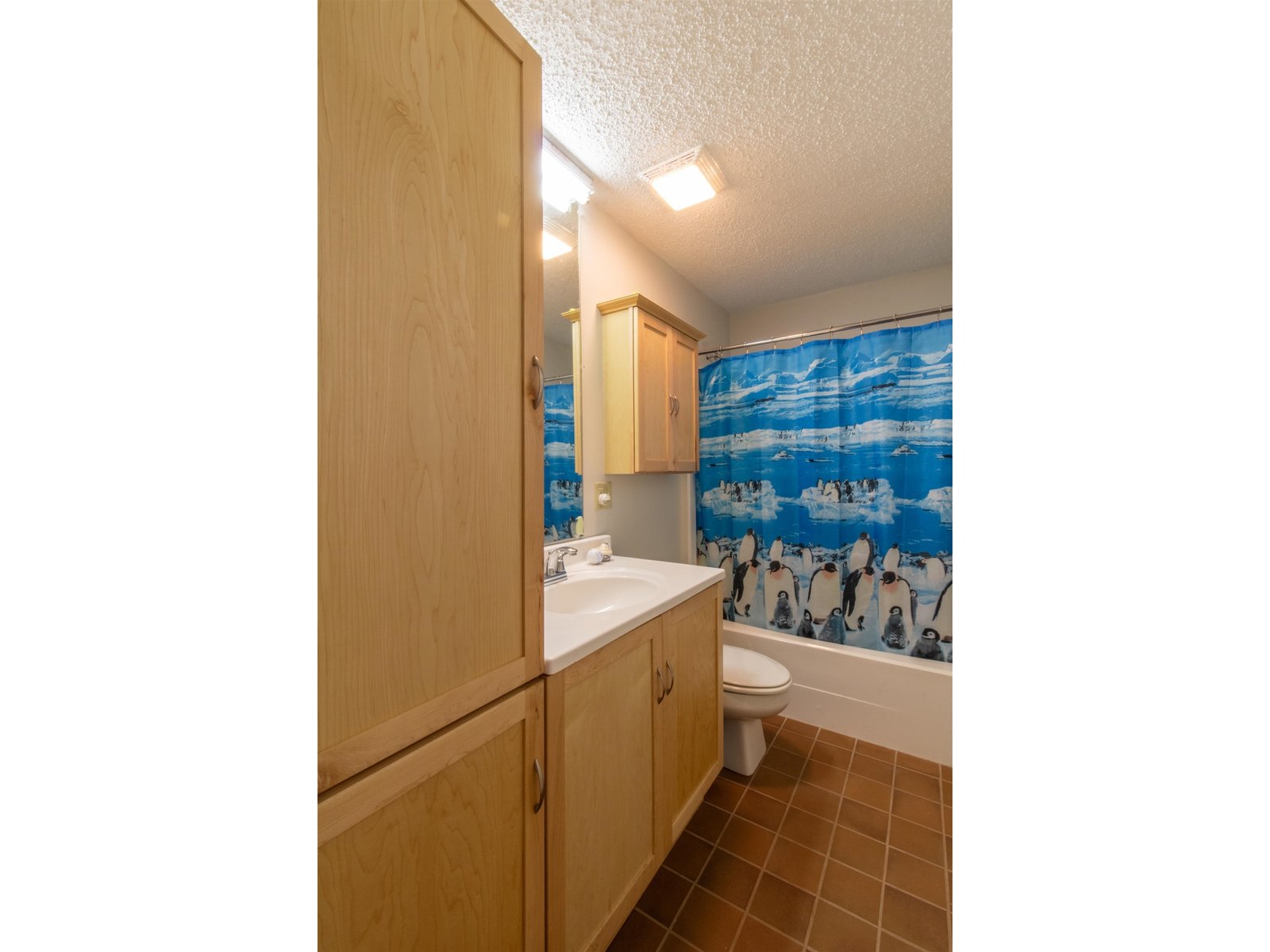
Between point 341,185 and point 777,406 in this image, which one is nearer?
point 341,185

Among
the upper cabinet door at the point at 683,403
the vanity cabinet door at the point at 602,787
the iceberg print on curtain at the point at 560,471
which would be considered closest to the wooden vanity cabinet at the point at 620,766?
the vanity cabinet door at the point at 602,787

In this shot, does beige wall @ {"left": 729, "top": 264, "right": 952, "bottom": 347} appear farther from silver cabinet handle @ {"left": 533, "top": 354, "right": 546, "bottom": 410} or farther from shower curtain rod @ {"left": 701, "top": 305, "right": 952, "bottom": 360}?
silver cabinet handle @ {"left": 533, "top": 354, "right": 546, "bottom": 410}

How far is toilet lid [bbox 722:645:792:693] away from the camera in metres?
1.62

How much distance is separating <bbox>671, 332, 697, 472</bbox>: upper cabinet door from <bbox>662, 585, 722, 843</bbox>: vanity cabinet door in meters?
0.76

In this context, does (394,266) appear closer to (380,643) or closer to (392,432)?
(392,432)

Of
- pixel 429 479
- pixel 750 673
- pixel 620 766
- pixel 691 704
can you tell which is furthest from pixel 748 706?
pixel 429 479

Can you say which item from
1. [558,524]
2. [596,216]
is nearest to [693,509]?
[558,524]

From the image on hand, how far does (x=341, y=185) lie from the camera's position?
0.51 m

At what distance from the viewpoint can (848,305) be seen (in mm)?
2498

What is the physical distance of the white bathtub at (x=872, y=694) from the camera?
1745 millimetres

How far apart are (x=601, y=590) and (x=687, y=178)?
4.73 feet

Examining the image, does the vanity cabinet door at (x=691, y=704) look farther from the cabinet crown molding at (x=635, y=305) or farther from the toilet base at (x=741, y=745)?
the cabinet crown molding at (x=635, y=305)
